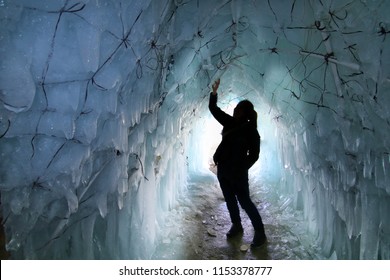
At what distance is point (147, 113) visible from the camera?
3.46m

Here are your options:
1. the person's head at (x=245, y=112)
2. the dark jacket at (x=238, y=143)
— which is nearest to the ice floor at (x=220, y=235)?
the dark jacket at (x=238, y=143)

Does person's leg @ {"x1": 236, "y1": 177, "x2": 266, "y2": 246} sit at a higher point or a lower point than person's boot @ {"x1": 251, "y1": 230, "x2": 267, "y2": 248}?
higher

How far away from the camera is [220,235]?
5109 mm

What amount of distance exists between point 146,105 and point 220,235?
2837 millimetres

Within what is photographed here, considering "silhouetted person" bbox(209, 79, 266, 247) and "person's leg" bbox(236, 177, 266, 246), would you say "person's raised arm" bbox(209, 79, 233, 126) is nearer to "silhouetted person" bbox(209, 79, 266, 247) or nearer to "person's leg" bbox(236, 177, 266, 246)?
"silhouetted person" bbox(209, 79, 266, 247)

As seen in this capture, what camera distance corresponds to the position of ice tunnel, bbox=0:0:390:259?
179 cm

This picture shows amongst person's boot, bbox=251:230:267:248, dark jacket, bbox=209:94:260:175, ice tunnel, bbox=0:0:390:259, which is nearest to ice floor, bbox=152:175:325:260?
person's boot, bbox=251:230:267:248

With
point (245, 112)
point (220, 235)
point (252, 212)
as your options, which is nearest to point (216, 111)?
point (245, 112)

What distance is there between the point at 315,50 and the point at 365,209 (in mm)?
1617

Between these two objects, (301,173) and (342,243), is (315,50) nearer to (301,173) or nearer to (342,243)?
(342,243)

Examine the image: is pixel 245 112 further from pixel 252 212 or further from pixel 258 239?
pixel 258 239

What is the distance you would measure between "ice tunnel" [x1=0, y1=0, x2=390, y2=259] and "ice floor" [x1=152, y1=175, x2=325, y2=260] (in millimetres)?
245

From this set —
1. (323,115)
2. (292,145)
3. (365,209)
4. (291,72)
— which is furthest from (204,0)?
(292,145)

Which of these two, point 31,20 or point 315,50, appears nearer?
point 31,20
